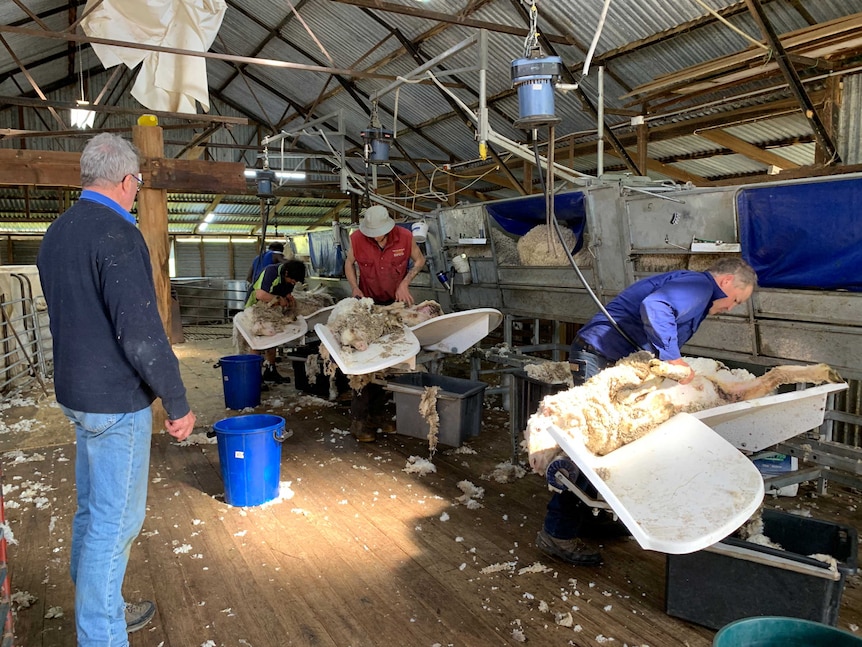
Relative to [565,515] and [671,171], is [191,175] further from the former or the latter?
[671,171]

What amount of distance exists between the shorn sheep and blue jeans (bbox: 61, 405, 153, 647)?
1.70 m

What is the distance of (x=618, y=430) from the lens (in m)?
2.84

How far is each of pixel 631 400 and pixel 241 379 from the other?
4263 millimetres

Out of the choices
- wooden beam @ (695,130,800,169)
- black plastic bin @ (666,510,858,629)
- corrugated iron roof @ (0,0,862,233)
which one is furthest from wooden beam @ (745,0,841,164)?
black plastic bin @ (666,510,858,629)

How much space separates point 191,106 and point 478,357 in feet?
11.6

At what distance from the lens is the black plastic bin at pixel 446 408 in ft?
16.0

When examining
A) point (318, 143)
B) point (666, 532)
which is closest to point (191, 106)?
point (666, 532)

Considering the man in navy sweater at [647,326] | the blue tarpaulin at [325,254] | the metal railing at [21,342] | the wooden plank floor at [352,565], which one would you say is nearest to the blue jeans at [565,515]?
the man in navy sweater at [647,326]

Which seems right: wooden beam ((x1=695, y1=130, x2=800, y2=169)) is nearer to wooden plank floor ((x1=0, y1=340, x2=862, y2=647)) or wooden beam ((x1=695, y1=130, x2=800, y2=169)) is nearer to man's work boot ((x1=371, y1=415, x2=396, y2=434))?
wooden plank floor ((x1=0, y1=340, x2=862, y2=647))

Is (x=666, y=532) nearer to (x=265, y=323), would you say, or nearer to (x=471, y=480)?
(x=471, y=480)

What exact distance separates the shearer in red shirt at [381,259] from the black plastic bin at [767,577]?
128 inches

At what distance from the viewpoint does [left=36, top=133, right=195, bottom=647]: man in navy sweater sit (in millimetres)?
2135

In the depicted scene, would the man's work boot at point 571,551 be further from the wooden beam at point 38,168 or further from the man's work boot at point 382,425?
the wooden beam at point 38,168

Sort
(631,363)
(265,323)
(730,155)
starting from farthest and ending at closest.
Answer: (730,155) → (265,323) → (631,363)
